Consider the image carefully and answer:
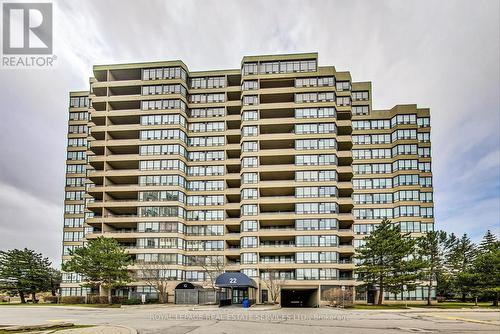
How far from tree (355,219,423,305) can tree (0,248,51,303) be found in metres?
56.2

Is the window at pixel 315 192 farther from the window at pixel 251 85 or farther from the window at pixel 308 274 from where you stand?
the window at pixel 251 85

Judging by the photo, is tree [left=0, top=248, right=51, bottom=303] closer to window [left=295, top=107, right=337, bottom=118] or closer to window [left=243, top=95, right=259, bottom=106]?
window [left=243, top=95, right=259, bottom=106]

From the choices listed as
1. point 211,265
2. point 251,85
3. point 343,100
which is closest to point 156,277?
point 211,265

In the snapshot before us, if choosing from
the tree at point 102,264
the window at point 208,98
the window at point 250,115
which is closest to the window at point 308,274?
the tree at point 102,264

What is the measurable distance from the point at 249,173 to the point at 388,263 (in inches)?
1129

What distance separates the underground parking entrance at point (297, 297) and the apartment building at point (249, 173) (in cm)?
27

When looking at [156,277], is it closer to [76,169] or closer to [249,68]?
[76,169]

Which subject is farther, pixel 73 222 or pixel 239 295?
pixel 73 222

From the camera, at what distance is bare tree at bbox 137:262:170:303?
79.0 m

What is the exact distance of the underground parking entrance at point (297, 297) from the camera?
83500 mm

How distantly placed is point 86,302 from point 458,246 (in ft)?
240

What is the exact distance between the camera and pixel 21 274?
282 feet

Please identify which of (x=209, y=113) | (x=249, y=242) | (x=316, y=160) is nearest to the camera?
(x=249, y=242)

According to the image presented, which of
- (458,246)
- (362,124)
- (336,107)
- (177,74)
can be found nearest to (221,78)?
(177,74)
